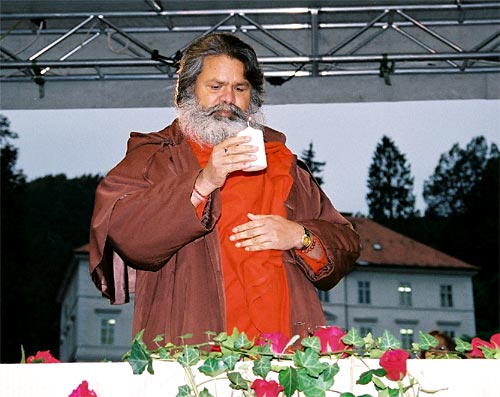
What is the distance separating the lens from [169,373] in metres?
1.44

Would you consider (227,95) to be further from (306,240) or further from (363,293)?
(363,293)

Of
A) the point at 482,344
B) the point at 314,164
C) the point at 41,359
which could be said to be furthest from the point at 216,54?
the point at 314,164

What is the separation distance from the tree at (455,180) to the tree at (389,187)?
78 cm

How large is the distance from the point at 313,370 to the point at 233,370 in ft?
0.42

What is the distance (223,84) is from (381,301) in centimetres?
2445

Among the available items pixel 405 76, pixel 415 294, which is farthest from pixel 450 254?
pixel 405 76

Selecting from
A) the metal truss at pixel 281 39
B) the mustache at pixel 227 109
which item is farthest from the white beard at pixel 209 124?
the metal truss at pixel 281 39

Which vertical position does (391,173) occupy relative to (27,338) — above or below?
above

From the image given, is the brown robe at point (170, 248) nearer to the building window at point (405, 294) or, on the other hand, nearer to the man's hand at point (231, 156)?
the man's hand at point (231, 156)

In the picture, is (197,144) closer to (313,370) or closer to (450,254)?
(313,370)

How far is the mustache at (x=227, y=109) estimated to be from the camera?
2.53 metres

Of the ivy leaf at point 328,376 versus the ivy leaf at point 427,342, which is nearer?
A: the ivy leaf at point 328,376

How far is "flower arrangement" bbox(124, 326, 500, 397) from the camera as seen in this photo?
4.49 feet

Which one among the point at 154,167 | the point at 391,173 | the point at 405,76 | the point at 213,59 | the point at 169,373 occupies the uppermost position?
the point at 391,173
